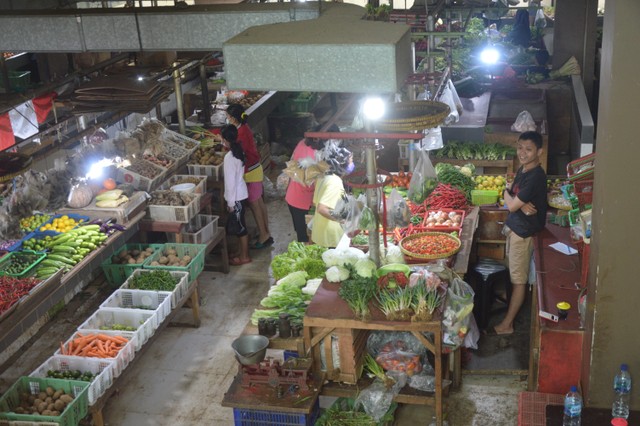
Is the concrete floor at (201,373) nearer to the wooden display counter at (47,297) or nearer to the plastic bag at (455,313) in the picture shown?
the wooden display counter at (47,297)

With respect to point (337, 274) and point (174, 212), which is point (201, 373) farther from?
point (174, 212)

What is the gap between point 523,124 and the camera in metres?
10.3

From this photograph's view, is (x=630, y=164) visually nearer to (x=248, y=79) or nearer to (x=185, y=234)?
(x=248, y=79)

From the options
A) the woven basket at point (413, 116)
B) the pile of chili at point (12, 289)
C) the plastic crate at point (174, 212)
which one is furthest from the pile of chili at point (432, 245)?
the pile of chili at point (12, 289)

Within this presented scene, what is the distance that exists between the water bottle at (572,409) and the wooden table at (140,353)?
3544mm

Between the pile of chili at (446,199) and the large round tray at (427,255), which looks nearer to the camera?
the large round tray at (427,255)

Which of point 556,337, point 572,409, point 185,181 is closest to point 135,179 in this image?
point 185,181

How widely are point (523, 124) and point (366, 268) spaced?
513 cm

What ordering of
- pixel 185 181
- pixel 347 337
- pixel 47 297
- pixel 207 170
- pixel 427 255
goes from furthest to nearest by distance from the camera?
pixel 207 170 → pixel 185 181 → pixel 47 297 → pixel 427 255 → pixel 347 337

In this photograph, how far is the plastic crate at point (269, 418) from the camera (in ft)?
18.2

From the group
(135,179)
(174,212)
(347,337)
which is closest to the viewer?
(347,337)

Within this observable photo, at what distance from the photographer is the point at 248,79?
13.4 ft

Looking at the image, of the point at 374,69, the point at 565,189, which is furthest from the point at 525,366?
the point at 374,69

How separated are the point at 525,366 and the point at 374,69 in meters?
3.84
